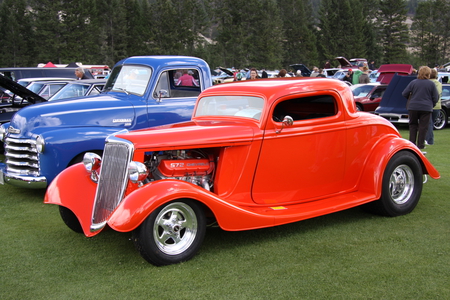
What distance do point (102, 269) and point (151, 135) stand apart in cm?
137

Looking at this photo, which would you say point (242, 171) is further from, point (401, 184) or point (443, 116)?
point (443, 116)

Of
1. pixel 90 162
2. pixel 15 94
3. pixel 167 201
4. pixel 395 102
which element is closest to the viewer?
pixel 167 201

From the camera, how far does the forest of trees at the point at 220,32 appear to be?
196ft

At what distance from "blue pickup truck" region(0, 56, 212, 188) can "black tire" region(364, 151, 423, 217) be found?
356cm

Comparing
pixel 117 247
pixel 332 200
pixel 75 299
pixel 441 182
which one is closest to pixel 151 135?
pixel 117 247

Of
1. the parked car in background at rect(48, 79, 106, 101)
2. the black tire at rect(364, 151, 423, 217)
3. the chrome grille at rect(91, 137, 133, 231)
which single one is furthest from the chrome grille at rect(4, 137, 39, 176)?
the black tire at rect(364, 151, 423, 217)

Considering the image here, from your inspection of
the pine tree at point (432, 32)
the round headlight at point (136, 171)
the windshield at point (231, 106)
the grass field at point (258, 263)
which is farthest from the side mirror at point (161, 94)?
the pine tree at point (432, 32)

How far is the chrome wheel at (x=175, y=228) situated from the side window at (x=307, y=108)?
1.81m

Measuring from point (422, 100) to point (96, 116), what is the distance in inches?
252

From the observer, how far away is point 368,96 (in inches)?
629

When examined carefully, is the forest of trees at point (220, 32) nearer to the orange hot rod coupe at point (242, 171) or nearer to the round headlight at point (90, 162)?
the round headlight at point (90, 162)

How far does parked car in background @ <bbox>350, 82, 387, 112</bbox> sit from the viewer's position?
15758 millimetres

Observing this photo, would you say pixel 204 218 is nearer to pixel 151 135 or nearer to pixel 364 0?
pixel 151 135

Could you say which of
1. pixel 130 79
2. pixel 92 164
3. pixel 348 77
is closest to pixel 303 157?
pixel 92 164
